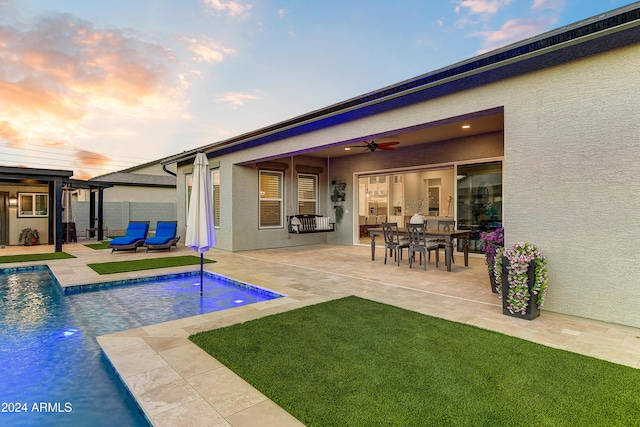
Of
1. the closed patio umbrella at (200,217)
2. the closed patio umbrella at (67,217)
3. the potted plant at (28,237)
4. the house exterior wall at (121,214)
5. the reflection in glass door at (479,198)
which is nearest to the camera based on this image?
the closed patio umbrella at (200,217)

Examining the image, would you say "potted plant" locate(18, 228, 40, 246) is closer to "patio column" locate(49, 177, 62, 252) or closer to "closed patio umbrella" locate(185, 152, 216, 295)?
"patio column" locate(49, 177, 62, 252)

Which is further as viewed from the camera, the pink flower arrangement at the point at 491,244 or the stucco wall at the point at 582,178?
the pink flower arrangement at the point at 491,244

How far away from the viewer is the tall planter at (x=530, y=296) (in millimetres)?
3895

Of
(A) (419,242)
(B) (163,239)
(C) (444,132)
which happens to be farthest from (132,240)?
(C) (444,132)

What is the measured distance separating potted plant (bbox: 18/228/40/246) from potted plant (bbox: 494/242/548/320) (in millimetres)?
16207

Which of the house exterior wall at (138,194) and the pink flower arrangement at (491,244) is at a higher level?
the house exterior wall at (138,194)

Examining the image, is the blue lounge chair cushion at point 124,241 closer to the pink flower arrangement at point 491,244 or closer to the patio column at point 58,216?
the patio column at point 58,216

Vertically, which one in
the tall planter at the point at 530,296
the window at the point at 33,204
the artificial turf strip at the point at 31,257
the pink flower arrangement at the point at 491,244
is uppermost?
the window at the point at 33,204

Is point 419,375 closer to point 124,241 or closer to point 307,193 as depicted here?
point 124,241

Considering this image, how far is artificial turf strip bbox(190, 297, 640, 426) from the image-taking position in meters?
2.09

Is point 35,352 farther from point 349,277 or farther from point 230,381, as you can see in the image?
point 349,277

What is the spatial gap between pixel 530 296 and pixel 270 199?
8850mm

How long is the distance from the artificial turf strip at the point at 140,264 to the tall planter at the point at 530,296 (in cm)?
674

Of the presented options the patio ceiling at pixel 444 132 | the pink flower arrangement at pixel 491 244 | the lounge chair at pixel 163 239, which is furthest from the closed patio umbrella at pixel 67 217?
the pink flower arrangement at pixel 491 244
